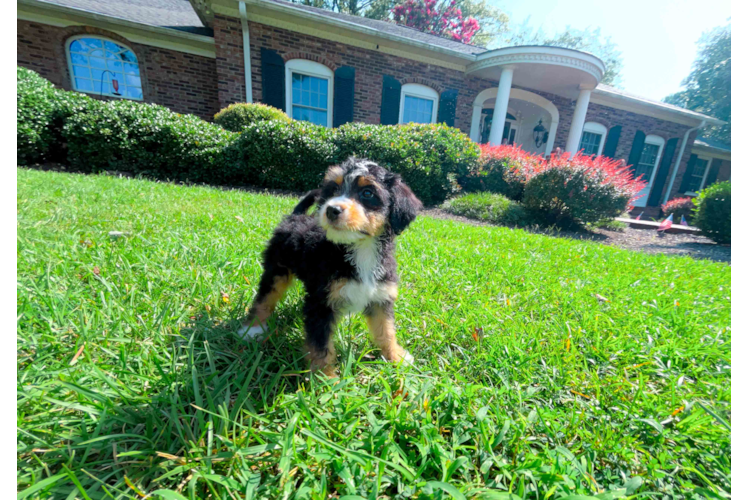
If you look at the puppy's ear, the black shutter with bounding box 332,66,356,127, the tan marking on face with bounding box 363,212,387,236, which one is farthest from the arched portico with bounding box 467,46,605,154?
the tan marking on face with bounding box 363,212,387,236

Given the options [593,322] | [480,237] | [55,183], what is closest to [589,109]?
[480,237]

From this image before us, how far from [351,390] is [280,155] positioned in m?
8.26

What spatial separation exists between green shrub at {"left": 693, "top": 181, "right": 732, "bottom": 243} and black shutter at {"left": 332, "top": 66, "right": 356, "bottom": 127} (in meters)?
12.9

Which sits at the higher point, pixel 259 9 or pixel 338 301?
pixel 259 9

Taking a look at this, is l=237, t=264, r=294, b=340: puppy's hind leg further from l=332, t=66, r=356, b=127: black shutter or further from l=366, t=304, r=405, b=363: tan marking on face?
l=332, t=66, r=356, b=127: black shutter

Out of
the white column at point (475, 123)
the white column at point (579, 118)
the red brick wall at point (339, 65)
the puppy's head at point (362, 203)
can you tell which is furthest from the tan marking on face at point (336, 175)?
the white column at point (579, 118)

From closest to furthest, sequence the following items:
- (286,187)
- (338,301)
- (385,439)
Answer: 1. (385,439)
2. (338,301)
3. (286,187)

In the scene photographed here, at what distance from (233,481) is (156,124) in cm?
1011

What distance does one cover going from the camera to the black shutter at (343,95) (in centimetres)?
1291

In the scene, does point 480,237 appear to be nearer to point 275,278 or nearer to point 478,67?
point 275,278

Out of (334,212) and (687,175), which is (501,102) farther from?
(687,175)

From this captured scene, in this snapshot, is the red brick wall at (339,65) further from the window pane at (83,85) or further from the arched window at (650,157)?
the arched window at (650,157)

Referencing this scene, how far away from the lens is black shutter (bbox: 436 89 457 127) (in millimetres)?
14602

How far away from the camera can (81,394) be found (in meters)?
1.49
